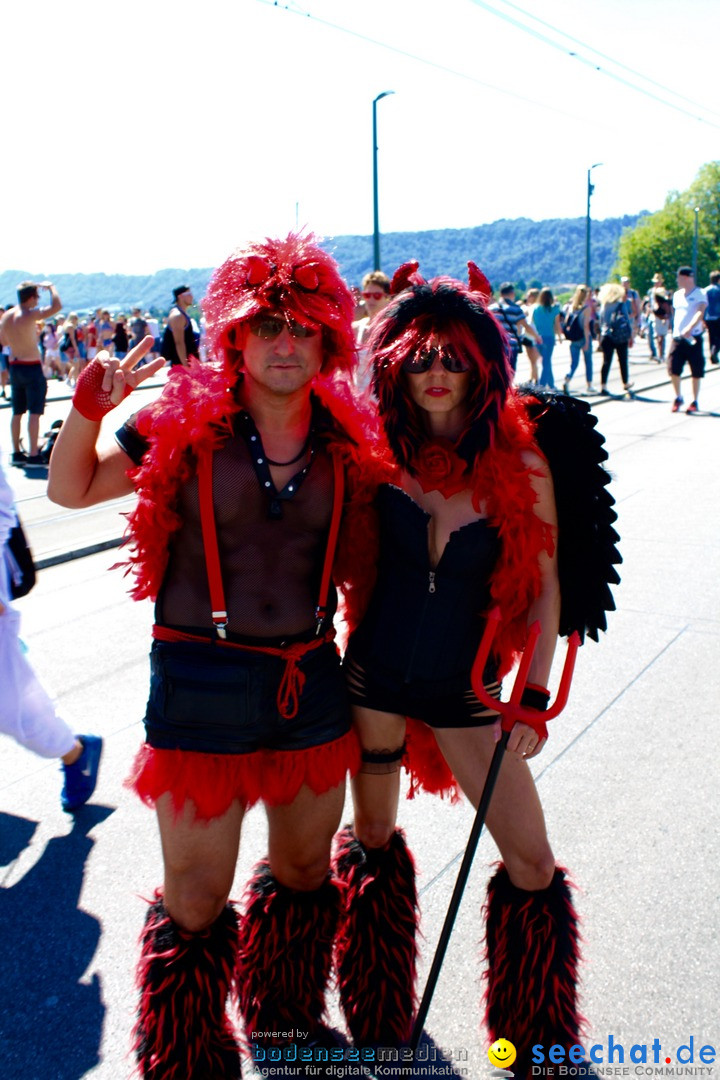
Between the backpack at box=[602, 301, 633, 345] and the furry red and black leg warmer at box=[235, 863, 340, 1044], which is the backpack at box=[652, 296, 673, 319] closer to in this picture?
the backpack at box=[602, 301, 633, 345]

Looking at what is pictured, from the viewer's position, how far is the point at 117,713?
13.3ft

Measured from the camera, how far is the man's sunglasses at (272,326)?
2109 mm

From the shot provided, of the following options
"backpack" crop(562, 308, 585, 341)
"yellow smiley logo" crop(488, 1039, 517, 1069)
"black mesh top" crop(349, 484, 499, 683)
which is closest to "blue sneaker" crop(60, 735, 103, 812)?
"black mesh top" crop(349, 484, 499, 683)

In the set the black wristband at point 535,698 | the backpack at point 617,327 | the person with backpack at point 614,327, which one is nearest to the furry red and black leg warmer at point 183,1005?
the black wristband at point 535,698

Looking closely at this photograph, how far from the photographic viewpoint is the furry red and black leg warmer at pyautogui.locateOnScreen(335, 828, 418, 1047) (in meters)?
2.30

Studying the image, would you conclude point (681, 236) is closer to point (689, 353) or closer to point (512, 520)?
point (689, 353)

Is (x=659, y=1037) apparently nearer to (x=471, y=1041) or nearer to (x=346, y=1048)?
(x=471, y=1041)

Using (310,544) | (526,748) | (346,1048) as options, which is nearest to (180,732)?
(310,544)

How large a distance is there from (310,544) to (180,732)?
1.61 ft

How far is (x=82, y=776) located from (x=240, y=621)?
149 centimetres

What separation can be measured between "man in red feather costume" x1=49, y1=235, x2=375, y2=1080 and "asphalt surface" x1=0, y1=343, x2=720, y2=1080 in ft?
1.20

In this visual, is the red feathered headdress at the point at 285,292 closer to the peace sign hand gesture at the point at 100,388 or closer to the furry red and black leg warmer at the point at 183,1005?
the peace sign hand gesture at the point at 100,388

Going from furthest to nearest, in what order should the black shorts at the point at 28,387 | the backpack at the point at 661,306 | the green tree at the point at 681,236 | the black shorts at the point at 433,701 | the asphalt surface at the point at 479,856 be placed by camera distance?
the green tree at the point at 681,236 → the backpack at the point at 661,306 → the black shorts at the point at 28,387 → the asphalt surface at the point at 479,856 → the black shorts at the point at 433,701

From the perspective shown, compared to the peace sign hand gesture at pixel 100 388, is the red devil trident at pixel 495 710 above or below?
below
